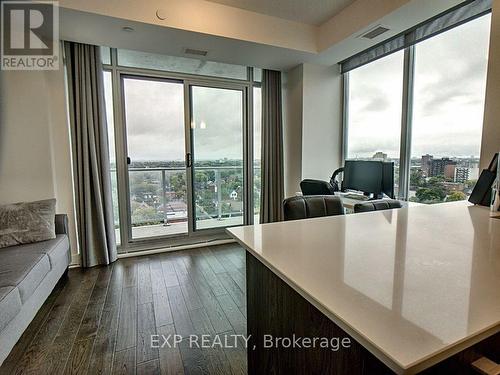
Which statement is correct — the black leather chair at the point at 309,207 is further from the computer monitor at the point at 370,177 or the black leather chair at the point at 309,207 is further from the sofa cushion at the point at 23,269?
the sofa cushion at the point at 23,269

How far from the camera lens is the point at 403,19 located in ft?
8.61

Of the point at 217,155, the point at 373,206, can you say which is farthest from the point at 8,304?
the point at 217,155

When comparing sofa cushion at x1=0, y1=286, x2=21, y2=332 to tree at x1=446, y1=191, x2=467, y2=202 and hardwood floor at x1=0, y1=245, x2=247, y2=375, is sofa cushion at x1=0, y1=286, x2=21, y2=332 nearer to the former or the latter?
hardwood floor at x1=0, y1=245, x2=247, y2=375

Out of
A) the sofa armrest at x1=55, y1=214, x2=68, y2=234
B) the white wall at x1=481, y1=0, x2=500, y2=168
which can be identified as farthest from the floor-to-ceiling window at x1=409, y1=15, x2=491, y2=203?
the sofa armrest at x1=55, y1=214, x2=68, y2=234

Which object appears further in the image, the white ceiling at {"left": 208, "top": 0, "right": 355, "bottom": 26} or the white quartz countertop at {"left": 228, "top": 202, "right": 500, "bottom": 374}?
the white ceiling at {"left": 208, "top": 0, "right": 355, "bottom": 26}

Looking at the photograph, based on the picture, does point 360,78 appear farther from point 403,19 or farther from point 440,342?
point 440,342

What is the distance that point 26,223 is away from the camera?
254 centimetres

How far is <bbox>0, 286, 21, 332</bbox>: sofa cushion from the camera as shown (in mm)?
1545

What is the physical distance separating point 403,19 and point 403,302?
2.92m

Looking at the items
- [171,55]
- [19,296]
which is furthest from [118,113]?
[19,296]

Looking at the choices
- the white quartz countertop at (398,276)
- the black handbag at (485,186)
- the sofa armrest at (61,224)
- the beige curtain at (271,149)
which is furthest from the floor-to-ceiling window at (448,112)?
the sofa armrest at (61,224)

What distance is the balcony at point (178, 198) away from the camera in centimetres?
378

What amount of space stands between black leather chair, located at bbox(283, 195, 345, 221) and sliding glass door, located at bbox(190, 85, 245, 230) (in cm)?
229

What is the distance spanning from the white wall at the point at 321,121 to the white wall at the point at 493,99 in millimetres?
2058
